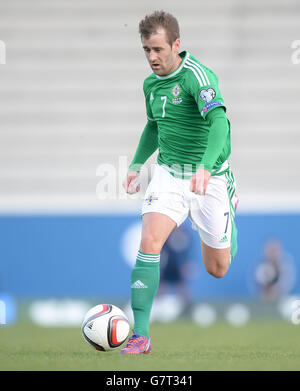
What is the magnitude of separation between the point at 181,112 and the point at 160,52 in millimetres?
495

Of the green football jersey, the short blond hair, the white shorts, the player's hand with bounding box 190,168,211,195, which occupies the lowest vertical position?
the white shorts

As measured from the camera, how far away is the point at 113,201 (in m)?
14.2

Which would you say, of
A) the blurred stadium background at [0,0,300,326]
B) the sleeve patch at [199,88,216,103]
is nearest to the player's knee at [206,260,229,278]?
the sleeve patch at [199,88,216,103]

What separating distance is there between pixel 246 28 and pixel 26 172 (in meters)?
5.11

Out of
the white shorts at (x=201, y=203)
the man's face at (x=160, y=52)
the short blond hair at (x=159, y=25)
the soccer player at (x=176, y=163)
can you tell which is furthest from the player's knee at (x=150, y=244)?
the short blond hair at (x=159, y=25)

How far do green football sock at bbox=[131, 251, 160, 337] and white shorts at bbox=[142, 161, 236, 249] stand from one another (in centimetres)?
39

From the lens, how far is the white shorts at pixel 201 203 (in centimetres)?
532

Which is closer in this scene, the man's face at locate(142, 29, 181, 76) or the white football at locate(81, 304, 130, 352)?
the white football at locate(81, 304, 130, 352)

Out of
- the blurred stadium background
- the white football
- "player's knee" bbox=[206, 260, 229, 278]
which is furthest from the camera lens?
the blurred stadium background

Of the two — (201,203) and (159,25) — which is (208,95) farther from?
(201,203)

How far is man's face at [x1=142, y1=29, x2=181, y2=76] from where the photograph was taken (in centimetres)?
506

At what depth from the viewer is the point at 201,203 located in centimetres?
556

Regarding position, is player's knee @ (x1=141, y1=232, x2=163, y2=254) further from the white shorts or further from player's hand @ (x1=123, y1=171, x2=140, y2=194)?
player's hand @ (x1=123, y1=171, x2=140, y2=194)

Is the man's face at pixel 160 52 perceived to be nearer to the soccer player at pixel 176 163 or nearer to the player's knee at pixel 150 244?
the soccer player at pixel 176 163
